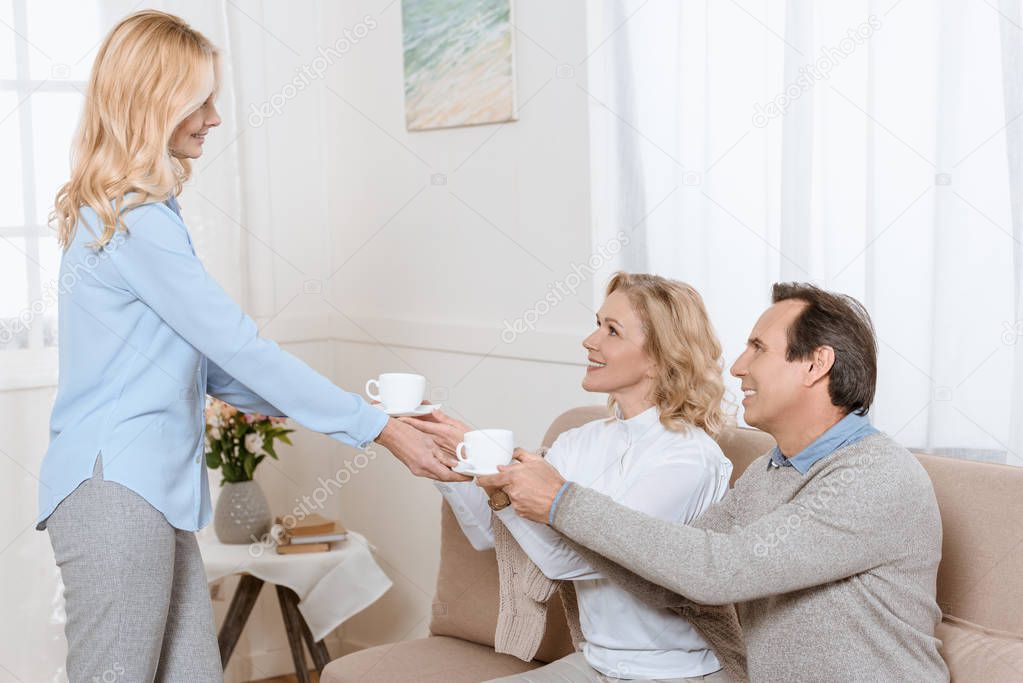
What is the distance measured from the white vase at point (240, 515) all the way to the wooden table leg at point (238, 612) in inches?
4.7

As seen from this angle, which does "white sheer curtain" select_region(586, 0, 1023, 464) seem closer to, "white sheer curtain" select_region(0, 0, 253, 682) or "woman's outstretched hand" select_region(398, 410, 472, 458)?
"woman's outstretched hand" select_region(398, 410, 472, 458)

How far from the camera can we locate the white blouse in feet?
6.41

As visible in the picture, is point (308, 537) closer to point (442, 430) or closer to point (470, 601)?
point (470, 601)

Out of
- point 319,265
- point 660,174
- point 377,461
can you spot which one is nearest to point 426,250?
point 319,265

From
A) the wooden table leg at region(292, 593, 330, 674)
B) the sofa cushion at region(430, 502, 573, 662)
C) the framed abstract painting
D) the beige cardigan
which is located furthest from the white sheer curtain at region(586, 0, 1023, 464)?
the wooden table leg at region(292, 593, 330, 674)

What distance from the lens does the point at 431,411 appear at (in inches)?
84.0

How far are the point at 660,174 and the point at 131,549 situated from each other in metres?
1.52

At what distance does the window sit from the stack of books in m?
0.85

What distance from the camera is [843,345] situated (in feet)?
5.45

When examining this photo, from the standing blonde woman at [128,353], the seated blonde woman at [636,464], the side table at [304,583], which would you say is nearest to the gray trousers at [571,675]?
the seated blonde woman at [636,464]

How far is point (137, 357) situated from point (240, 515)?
5.06ft

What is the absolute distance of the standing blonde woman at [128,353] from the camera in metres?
1.67

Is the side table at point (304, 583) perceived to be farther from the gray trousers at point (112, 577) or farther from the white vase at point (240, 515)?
the gray trousers at point (112, 577)

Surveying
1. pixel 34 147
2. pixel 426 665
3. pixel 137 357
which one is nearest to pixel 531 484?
pixel 137 357
